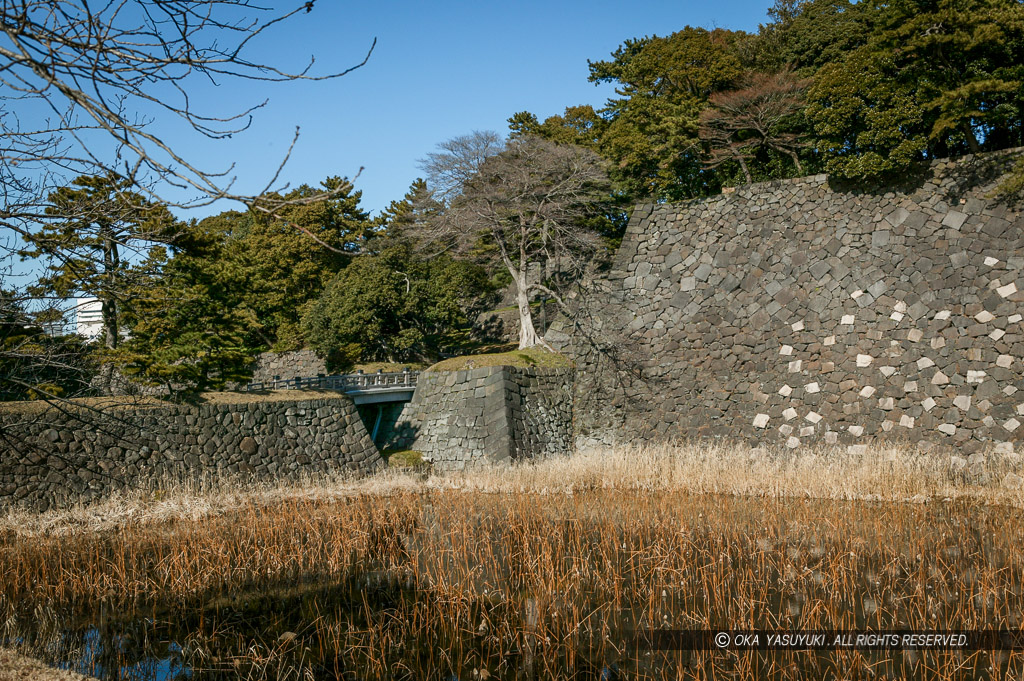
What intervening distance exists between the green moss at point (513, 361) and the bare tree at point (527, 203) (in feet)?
4.42

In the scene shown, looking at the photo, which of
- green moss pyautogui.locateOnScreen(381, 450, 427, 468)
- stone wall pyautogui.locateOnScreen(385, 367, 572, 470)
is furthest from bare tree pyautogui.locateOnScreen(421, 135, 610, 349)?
green moss pyautogui.locateOnScreen(381, 450, 427, 468)

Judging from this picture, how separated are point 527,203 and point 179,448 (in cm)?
1340

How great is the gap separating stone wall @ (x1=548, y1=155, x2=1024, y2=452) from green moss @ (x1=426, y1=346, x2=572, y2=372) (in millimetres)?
728

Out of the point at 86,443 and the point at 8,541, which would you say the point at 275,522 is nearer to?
the point at 8,541

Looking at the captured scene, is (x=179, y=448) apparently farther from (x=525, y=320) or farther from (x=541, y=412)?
(x=525, y=320)

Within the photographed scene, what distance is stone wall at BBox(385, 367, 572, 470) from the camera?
677 inches

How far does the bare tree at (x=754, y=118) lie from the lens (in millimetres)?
19594

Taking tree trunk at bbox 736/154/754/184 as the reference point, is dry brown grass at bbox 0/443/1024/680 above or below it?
below

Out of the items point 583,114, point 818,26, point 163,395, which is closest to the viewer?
point 163,395

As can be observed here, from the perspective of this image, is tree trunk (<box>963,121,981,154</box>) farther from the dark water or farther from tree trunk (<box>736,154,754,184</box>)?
the dark water

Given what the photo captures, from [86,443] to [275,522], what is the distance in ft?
18.1

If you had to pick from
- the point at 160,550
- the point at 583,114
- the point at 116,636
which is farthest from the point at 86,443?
the point at 583,114

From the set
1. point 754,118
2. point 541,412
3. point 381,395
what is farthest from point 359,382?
point 754,118

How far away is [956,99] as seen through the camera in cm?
1410
